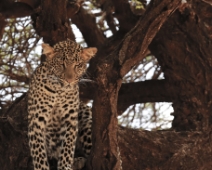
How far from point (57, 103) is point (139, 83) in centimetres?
244

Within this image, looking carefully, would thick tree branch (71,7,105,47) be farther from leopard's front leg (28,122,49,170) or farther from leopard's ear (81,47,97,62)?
leopard's front leg (28,122,49,170)

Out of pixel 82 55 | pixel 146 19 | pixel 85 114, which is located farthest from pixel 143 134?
pixel 146 19

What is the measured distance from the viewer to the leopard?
5.57m

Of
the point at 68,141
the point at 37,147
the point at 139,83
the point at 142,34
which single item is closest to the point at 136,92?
the point at 139,83

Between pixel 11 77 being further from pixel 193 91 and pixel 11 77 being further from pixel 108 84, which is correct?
pixel 108 84

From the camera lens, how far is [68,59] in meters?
5.54

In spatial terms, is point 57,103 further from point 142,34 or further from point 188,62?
point 188,62

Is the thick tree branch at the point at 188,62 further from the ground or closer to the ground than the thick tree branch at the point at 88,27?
closer to the ground

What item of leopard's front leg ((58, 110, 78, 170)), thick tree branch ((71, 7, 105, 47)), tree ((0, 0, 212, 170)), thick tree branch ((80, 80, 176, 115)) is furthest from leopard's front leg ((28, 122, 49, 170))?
thick tree branch ((71, 7, 105, 47))

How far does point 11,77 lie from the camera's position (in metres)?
8.11

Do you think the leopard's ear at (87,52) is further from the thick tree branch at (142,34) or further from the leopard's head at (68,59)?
the thick tree branch at (142,34)

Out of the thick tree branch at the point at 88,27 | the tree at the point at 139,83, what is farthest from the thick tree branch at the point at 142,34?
the thick tree branch at the point at 88,27

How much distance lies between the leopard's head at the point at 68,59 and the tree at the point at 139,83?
23cm

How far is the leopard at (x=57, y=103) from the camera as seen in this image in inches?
219
